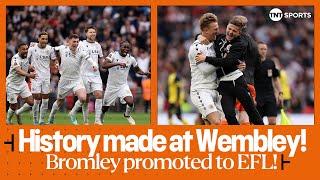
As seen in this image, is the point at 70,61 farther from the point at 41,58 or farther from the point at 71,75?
the point at 41,58

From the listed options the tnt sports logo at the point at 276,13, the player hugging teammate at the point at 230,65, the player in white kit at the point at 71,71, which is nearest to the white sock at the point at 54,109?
the player in white kit at the point at 71,71

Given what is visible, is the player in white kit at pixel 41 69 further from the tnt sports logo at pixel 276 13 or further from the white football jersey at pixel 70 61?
the tnt sports logo at pixel 276 13

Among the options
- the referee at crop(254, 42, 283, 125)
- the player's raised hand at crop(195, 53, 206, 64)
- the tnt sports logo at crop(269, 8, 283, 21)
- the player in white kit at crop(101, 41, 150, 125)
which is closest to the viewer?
the player's raised hand at crop(195, 53, 206, 64)

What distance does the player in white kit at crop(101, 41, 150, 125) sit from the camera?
16281 mm

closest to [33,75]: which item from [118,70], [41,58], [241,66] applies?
[41,58]

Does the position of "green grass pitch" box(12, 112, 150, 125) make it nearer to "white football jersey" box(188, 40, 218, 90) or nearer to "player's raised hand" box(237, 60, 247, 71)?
"white football jersey" box(188, 40, 218, 90)

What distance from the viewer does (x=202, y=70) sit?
1391 centimetres

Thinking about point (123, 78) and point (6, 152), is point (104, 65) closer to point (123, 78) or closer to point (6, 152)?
point (123, 78)

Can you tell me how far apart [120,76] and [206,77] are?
3.06 meters

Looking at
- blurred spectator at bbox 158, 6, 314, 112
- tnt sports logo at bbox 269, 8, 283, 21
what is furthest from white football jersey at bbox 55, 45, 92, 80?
blurred spectator at bbox 158, 6, 314, 112

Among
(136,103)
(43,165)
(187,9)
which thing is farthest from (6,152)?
(187,9)

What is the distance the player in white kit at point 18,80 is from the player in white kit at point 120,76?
139 cm

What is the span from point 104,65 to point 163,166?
3080mm

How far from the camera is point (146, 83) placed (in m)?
18.6
